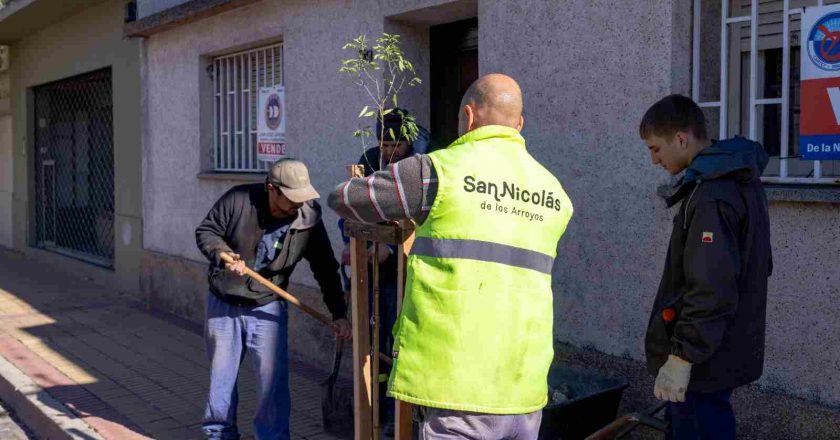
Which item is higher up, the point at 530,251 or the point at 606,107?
the point at 606,107

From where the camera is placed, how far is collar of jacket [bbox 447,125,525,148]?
8.91ft

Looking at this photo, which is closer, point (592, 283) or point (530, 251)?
point (530, 251)

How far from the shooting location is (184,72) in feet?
29.1

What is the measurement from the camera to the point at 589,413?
3924 mm

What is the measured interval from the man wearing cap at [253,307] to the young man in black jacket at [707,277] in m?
1.87

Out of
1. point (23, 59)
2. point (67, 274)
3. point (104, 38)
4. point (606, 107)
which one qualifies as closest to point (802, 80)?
point (606, 107)

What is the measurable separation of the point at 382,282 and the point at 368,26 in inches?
87.7

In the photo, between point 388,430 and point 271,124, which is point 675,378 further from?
point 271,124

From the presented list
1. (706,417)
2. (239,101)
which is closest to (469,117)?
(706,417)

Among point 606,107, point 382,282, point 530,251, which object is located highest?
point 606,107

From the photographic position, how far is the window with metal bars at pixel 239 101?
7.88 m

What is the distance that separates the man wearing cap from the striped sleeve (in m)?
1.68

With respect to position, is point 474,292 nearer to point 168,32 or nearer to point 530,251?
point 530,251

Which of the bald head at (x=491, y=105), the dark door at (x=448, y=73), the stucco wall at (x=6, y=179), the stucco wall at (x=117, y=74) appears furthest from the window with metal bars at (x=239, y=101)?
the stucco wall at (x=6, y=179)
